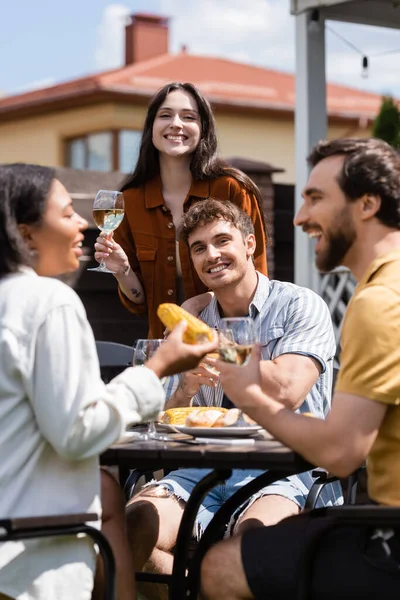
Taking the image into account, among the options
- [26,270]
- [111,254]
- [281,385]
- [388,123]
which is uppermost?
[388,123]

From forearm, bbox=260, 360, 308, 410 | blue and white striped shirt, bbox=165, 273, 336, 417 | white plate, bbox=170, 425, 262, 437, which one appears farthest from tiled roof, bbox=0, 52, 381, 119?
white plate, bbox=170, 425, 262, 437

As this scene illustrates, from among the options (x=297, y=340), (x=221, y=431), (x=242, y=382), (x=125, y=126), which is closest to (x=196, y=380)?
(x=297, y=340)

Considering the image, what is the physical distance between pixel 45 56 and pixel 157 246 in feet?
108

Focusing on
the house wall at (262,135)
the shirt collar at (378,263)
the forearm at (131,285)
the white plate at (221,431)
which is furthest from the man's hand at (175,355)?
the house wall at (262,135)

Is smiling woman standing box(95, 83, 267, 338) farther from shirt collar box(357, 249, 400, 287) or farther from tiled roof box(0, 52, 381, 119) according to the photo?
tiled roof box(0, 52, 381, 119)

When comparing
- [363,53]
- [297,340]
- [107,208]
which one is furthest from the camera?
[363,53]

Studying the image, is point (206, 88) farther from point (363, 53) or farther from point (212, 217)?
point (212, 217)

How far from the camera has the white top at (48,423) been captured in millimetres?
2365

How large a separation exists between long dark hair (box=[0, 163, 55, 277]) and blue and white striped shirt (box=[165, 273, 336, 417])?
101 cm

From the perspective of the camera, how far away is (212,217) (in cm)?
368

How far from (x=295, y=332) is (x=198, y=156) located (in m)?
1.32

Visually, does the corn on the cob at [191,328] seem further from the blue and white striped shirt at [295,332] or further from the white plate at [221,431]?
the blue and white striped shirt at [295,332]

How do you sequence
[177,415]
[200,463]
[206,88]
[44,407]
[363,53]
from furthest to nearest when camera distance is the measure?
[206,88], [363,53], [177,415], [200,463], [44,407]

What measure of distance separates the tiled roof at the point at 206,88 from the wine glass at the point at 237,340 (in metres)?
18.7
